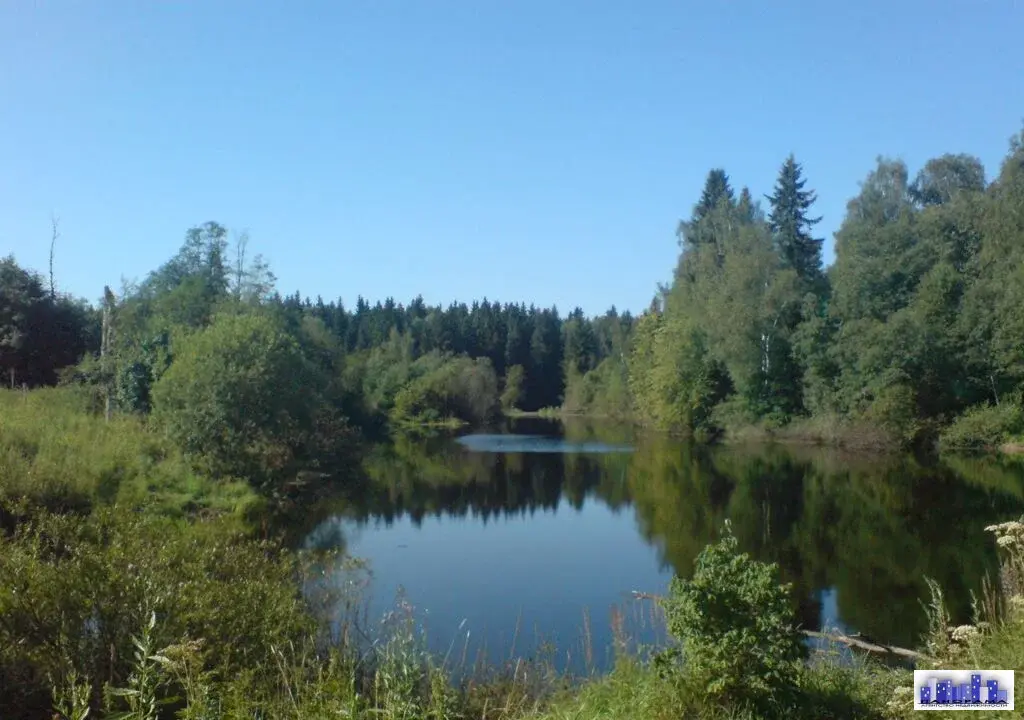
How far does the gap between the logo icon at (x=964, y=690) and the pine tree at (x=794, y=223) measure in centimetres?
4449

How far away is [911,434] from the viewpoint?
35750 mm

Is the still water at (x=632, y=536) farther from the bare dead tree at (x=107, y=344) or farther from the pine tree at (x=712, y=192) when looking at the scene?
the pine tree at (x=712, y=192)

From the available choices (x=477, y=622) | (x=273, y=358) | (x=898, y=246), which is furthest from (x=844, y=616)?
(x=898, y=246)

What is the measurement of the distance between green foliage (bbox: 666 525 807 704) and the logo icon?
617 mm

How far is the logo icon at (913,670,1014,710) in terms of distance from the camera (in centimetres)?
412

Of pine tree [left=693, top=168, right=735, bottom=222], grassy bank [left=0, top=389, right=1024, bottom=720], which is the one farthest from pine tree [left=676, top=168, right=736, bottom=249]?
grassy bank [left=0, top=389, right=1024, bottom=720]

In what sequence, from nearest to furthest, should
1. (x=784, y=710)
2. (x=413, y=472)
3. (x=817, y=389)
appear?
(x=784, y=710)
(x=413, y=472)
(x=817, y=389)

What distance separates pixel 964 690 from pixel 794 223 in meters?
45.9

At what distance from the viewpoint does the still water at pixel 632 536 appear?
38.9 feet

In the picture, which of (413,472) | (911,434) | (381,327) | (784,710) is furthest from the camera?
(381,327)

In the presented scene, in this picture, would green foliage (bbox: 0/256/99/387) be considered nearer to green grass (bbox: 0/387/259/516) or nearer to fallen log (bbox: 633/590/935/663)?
green grass (bbox: 0/387/259/516)

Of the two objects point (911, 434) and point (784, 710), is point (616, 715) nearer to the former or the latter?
point (784, 710)

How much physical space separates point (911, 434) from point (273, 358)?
1042 inches

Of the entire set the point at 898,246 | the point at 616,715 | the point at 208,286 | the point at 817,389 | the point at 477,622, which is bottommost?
the point at 477,622
